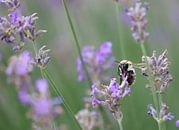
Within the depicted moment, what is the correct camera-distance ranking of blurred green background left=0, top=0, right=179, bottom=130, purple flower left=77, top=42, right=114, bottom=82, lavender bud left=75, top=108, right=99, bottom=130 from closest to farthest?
lavender bud left=75, top=108, right=99, bottom=130 < purple flower left=77, top=42, right=114, bottom=82 < blurred green background left=0, top=0, right=179, bottom=130

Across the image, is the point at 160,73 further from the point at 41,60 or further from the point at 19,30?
the point at 19,30

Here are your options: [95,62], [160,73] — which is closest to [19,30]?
[160,73]

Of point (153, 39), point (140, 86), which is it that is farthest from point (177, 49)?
point (140, 86)

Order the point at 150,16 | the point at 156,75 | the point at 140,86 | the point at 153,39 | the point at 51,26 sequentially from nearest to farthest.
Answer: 1. the point at 156,75
2. the point at 140,86
3. the point at 153,39
4. the point at 150,16
5. the point at 51,26

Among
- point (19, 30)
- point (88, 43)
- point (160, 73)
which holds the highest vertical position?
point (88, 43)

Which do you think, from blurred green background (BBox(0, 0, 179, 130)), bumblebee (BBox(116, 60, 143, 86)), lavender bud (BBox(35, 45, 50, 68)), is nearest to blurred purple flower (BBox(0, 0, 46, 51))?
lavender bud (BBox(35, 45, 50, 68))

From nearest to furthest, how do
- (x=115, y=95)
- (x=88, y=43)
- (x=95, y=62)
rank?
1. (x=115, y=95)
2. (x=95, y=62)
3. (x=88, y=43)

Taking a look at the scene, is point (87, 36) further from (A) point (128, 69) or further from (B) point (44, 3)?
(A) point (128, 69)

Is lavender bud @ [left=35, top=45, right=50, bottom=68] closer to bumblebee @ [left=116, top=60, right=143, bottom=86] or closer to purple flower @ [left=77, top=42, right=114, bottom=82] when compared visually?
bumblebee @ [left=116, top=60, right=143, bottom=86]

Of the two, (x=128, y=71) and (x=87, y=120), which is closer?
(x=128, y=71)
